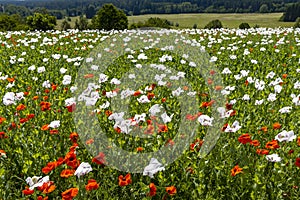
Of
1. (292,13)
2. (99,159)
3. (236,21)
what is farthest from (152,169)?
(236,21)

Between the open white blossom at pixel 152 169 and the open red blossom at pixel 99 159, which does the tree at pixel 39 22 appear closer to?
the open red blossom at pixel 99 159

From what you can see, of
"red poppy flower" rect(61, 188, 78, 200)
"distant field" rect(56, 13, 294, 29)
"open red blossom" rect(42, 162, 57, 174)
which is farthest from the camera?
"distant field" rect(56, 13, 294, 29)

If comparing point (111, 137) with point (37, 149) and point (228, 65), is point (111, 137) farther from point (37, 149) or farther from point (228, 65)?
point (228, 65)

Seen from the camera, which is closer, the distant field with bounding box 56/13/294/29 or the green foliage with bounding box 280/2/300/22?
the green foliage with bounding box 280/2/300/22

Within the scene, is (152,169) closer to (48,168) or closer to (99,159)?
(99,159)

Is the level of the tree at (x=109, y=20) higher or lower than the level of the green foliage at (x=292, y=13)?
higher

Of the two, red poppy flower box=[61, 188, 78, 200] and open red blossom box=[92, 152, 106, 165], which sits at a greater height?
red poppy flower box=[61, 188, 78, 200]

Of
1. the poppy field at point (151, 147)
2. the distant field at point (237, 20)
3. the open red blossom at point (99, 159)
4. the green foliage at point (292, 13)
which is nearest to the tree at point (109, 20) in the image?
the poppy field at point (151, 147)

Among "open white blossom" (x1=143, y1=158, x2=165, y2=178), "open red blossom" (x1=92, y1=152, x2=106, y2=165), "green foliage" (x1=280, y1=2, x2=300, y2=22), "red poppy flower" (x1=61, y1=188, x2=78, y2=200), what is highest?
"red poppy flower" (x1=61, y1=188, x2=78, y2=200)

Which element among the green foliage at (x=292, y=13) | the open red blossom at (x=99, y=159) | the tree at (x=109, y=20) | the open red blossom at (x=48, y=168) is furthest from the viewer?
the green foliage at (x=292, y=13)

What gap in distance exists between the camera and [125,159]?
3.63 meters

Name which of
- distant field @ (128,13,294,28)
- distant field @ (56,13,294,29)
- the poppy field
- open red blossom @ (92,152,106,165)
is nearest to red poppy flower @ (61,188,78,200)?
the poppy field

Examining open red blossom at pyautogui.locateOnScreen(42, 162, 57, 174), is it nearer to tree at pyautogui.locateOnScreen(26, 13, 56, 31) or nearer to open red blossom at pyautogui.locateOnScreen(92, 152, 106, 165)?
open red blossom at pyautogui.locateOnScreen(92, 152, 106, 165)

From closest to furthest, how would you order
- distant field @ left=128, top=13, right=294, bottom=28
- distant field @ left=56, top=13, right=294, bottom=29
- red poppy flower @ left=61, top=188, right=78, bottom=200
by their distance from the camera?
red poppy flower @ left=61, top=188, right=78, bottom=200
distant field @ left=56, top=13, right=294, bottom=29
distant field @ left=128, top=13, right=294, bottom=28
